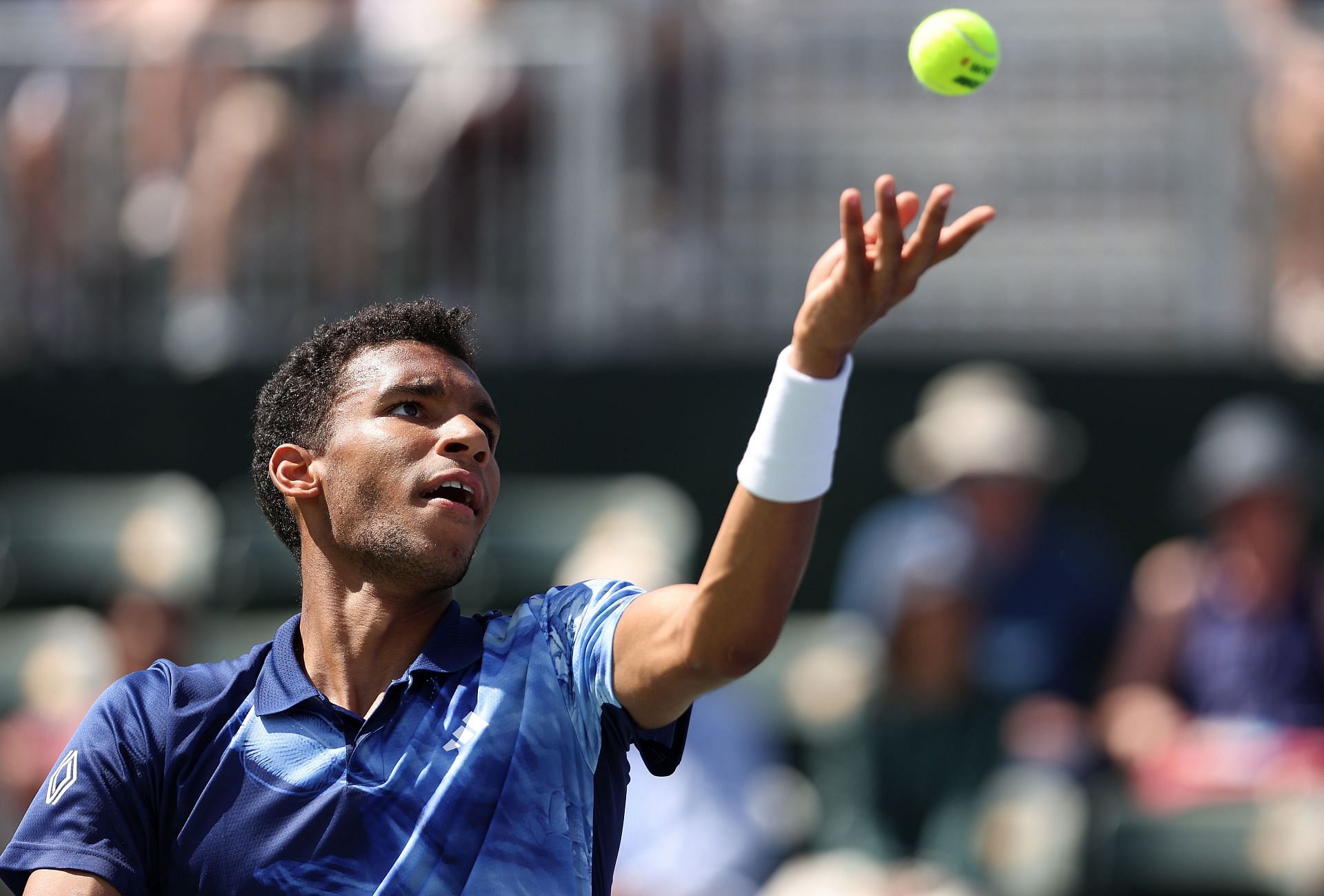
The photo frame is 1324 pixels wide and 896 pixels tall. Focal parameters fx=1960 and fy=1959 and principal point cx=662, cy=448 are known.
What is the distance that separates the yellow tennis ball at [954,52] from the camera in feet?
11.6

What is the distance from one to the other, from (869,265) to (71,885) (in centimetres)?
150

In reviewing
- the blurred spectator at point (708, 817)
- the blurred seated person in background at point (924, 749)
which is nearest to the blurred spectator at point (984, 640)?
the blurred seated person in background at point (924, 749)

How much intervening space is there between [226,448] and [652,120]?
91.0 inches

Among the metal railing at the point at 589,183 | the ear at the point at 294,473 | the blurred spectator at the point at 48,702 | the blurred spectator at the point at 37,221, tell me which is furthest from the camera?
the blurred spectator at the point at 37,221

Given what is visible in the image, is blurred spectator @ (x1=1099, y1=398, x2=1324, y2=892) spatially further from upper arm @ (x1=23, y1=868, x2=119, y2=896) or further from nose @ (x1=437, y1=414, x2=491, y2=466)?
upper arm @ (x1=23, y1=868, x2=119, y2=896)

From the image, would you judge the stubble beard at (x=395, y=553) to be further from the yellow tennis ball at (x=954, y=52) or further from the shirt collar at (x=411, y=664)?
the yellow tennis ball at (x=954, y=52)

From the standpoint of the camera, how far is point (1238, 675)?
Result: 23.2ft

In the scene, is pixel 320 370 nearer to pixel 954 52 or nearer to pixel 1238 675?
pixel 954 52

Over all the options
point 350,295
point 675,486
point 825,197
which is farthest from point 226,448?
point 825,197

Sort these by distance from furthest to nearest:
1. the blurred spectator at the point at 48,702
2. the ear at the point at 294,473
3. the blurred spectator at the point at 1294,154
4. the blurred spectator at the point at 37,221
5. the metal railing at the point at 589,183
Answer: the blurred spectator at the point at 37,221 < the metal railing at the point at 589,183 < the blurred spectator at the point at 1294,154 < the blurred spectator at the point at 48,702 < the ear at the point at 294,473

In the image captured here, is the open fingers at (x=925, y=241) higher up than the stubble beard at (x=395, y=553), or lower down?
higher up

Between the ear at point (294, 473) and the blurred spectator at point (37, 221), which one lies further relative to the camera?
the blurred spectator at point (37, 221)

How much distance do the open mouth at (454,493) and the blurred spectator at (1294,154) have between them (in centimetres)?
557

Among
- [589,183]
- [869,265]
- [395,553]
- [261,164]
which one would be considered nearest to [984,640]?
[589,183]
